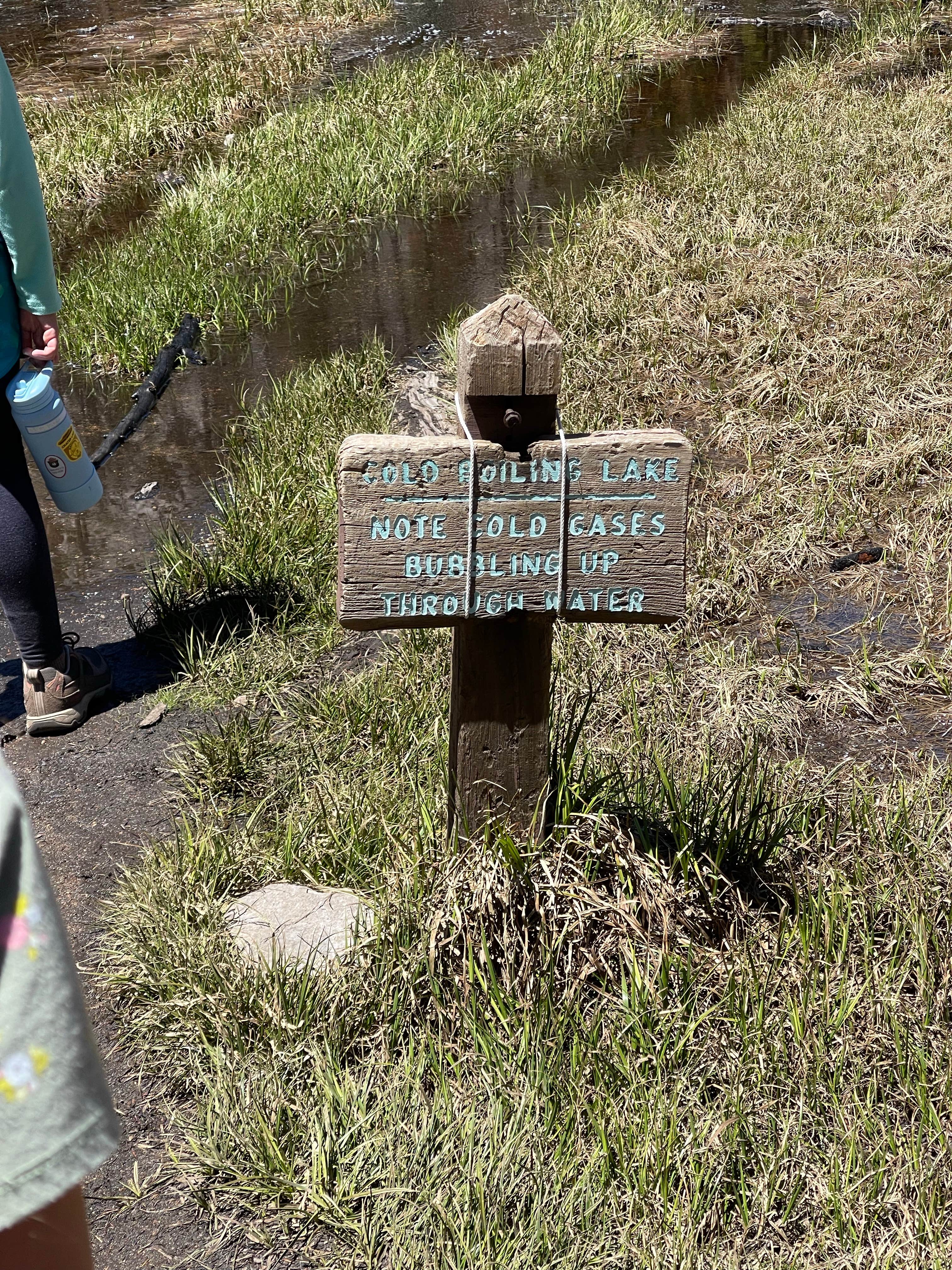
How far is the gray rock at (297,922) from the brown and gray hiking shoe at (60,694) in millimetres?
1227

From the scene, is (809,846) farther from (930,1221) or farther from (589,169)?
(589,169)

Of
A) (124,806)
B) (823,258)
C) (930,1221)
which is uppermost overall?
(823,258)

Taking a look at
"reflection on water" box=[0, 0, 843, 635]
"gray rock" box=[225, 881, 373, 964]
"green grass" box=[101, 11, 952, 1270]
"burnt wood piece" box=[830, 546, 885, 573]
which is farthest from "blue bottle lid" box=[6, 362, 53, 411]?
"burnt wood piece" box=[830, 546, 885, 573]

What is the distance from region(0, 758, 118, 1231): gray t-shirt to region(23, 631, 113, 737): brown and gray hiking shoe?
3046mm

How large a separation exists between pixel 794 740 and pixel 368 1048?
1482mm

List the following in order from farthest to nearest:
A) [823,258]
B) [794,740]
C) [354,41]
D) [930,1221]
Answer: [354,41] < [823,258] < [794,740] < [930,1221]

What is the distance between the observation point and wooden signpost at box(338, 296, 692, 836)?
205cm

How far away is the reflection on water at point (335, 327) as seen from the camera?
5.05 m

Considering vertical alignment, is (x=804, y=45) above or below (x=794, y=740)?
above

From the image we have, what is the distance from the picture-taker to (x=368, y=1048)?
238 cm

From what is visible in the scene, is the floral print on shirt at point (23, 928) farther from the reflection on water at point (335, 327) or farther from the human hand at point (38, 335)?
the reflection on water at point (335, 327)

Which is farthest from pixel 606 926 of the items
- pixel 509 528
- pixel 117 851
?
pixel 117 851

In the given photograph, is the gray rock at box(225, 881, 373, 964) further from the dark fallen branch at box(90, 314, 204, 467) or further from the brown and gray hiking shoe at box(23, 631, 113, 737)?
the dark fallen branch at box(90, 314, 204, 467)

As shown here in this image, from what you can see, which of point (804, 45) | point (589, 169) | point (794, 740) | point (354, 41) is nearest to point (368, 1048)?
point (794, 740)
